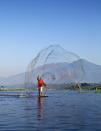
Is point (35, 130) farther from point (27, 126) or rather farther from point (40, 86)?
point (40, 86)

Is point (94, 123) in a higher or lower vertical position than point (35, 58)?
lower

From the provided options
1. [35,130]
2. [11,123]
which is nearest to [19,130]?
[35,130]

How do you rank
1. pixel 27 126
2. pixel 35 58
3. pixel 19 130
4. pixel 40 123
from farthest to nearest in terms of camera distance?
pixel 35 58
pixel 40 123
pixel 27 126
pixel 19 130

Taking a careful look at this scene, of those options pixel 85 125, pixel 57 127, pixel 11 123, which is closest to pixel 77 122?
pixel 85 125

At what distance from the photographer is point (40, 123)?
31750 mm

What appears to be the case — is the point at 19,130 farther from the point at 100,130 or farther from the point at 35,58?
the point at 35,58

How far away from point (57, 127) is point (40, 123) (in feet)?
11.7

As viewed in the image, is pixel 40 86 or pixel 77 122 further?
pixel 40 86

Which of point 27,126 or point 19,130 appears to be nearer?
point 19,130

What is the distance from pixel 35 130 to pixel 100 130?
24.2ft

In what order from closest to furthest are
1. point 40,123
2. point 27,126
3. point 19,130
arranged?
point 19,130, point 27,126, point 40,123

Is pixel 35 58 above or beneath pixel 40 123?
above

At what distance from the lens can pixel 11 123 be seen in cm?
3156

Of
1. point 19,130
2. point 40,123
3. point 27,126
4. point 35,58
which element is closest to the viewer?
point 19,130
